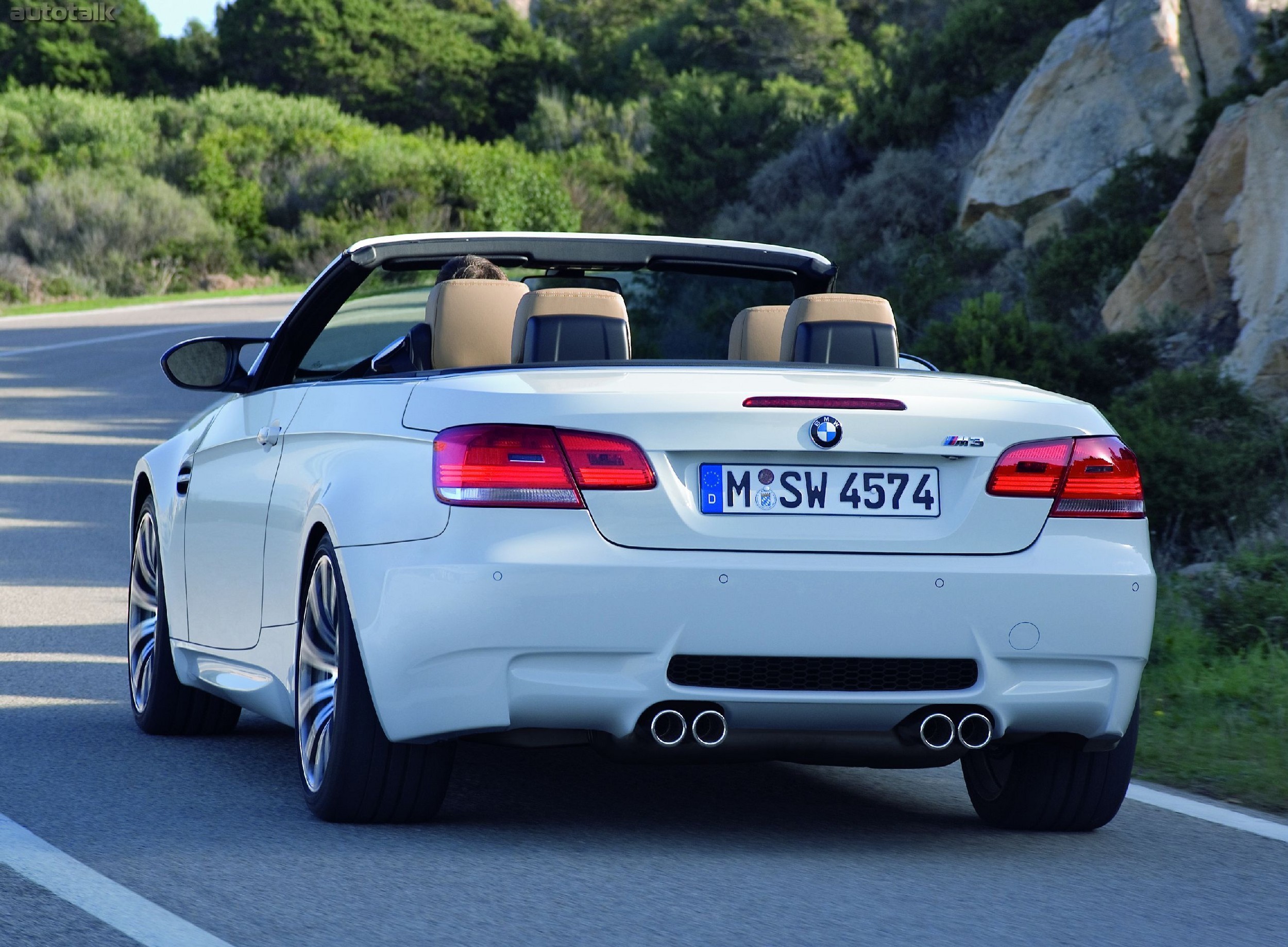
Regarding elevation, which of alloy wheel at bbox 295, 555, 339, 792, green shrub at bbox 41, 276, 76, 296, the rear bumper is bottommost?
green shrub at bbox 41, 276, 76, 296

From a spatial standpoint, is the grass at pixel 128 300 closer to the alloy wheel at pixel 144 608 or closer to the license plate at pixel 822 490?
the alloy wheel at pixel 144 608

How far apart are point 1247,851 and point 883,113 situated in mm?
27975

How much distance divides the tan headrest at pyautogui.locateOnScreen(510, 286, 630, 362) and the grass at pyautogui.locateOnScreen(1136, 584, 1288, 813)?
2238 millimetres

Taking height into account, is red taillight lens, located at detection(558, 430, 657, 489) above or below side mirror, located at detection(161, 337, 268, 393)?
above

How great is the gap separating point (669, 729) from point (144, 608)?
2.95 metres

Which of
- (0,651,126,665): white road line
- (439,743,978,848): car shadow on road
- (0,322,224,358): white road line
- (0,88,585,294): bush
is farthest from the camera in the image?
(0,88,585,294): bush

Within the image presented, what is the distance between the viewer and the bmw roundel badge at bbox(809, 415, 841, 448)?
4.53 meters

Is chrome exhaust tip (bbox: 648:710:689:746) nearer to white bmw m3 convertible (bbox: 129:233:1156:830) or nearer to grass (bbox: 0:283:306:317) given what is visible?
white bmw m3 convertible (bbox: 129:233:1156:830)

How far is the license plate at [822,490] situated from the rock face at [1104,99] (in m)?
21.2

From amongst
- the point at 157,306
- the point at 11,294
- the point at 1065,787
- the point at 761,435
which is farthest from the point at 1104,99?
the point at 11,294

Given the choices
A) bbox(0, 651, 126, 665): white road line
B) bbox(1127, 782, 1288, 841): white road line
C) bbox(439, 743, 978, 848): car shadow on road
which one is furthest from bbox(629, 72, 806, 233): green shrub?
bbox(1127, 782, 1288, 841): white road line

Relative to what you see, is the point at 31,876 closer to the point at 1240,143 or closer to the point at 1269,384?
the point at 1269,384

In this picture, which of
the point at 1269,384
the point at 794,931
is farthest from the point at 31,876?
the point at 1269,384

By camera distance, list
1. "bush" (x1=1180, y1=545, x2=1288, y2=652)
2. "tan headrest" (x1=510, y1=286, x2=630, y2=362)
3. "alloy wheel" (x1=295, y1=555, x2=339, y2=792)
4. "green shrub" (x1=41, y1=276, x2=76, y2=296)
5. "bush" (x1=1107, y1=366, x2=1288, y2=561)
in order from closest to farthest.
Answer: "alloy wheel" (x1=295, y1=555, x2=339, y2=792), "tan headrest" (x1=510, y1=286, x2=630, y2=362), "bush" (x1=1180, y1=545, x2=1288, y2=652), "bush" (x1=1107, y1=366, x2=1288, y2=561), "green shrub" (x1=41, y1=276, x2=76, y2=296)
